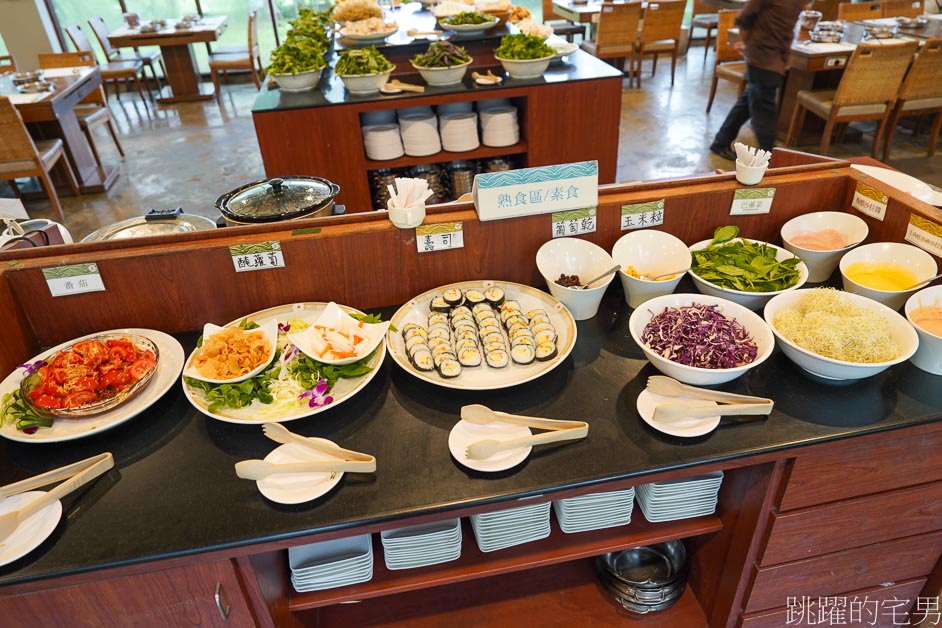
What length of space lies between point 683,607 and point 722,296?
865 mm

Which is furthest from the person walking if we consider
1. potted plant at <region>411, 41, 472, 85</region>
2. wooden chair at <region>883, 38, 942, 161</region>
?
potted plant at <region>411, 41, 472, 85</region>

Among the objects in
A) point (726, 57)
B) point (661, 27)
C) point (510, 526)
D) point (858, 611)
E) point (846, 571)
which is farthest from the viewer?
point (661, 27)

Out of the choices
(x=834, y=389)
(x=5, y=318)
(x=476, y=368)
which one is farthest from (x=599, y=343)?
(x=5, y=318)

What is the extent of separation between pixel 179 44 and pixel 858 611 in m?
7.63

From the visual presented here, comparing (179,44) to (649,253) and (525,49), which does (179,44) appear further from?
(649,253)

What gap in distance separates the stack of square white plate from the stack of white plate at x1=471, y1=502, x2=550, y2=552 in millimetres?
259

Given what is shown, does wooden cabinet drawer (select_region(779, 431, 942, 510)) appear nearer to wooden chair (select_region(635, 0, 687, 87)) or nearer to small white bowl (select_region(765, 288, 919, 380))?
small white bowl (select_region(765, 288, 919, 380))

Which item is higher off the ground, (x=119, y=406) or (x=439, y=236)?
(x=439, y=236)

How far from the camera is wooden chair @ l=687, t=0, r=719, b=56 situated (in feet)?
24.3

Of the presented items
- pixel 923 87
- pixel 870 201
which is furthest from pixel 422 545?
pixel 923 87

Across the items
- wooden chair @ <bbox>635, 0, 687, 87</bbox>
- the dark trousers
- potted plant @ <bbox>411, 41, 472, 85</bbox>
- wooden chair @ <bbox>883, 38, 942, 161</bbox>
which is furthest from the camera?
wooden chair @ <bbox>635, 0, 687, 87</bbox>

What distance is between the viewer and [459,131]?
3316 millimetres

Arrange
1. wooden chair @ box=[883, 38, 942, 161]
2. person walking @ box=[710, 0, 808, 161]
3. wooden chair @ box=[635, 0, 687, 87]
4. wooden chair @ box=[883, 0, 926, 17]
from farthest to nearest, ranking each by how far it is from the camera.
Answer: wooden chair @ box=[635, 0, 687, 87] → wooden chair @ box=[883, 0, 926, 17] → wooden chair @ box=[883, 38, 942, 161] → person walking @ box=[710, 0, 808, 161]

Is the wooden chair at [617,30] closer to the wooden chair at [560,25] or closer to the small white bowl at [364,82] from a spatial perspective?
the wooden chair at [560,25]
